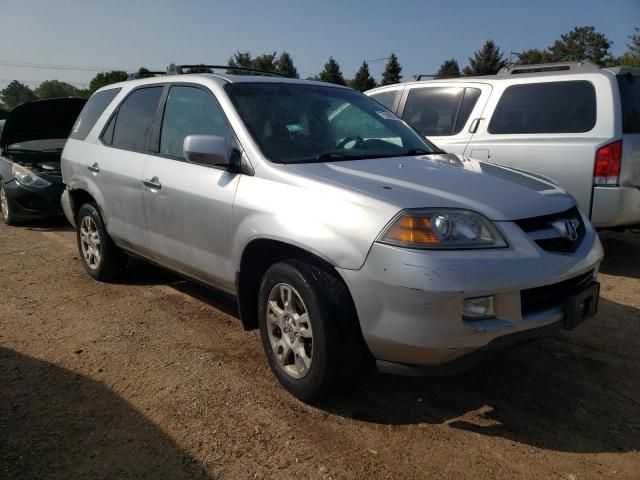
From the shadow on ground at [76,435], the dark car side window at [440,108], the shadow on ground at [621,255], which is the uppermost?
the dark car side window at [440,108]

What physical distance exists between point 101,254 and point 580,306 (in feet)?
12.6

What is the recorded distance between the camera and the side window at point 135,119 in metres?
4.22

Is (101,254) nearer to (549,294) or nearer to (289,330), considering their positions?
(289,330)

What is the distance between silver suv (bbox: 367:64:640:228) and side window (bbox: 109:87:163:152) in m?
3.24

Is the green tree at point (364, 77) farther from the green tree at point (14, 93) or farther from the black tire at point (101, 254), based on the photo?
the black tire at point (101, 254)

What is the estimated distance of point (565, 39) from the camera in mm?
72312

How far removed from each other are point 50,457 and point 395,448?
1.56 m

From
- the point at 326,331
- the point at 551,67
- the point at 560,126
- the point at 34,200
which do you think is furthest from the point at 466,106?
the point at 34,200

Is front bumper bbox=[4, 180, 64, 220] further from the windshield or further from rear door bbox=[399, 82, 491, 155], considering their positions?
the windshield

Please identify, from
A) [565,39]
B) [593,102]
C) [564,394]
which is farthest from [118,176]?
[565,39]

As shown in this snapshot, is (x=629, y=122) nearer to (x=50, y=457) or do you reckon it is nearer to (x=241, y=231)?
(x=241, y=231)

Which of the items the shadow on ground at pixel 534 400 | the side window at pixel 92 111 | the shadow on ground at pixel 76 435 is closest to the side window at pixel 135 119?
the side window at pixel 92 111

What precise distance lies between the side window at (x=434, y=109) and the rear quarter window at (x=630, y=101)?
164 cm

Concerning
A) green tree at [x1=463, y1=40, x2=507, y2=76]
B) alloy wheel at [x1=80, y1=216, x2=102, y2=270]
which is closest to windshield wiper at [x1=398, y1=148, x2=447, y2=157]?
alloy wheel at [x1=80, y1=216, x2=102, y2=270]
